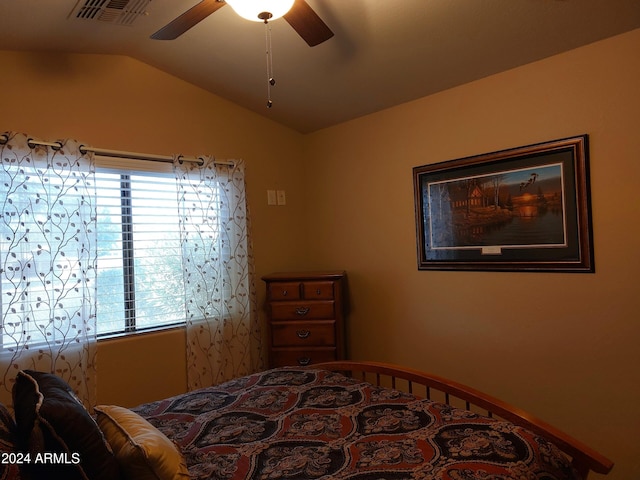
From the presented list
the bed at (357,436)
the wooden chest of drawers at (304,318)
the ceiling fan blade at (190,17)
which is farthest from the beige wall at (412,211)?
the ceiling fan blade at (190,17)

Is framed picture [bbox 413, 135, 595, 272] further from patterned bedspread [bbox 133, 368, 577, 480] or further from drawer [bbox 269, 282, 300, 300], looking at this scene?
patterned bedspread [bbox 133, 368, 577, 480]

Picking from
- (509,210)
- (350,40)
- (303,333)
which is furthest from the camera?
(303,333)

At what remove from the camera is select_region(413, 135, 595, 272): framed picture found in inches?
87.1

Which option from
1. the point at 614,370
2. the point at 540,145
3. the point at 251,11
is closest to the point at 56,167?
the point at 251,11

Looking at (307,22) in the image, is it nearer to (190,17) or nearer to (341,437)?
(190,17)

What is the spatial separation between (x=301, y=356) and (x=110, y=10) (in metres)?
2.46

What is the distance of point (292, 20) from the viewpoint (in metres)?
1.69

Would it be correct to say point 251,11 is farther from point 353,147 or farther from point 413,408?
point 353,147

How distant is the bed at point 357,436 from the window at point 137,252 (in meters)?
1.14

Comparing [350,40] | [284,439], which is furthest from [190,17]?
[284,439]

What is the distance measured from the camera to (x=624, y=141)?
206cm

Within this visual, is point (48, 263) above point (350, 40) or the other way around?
the other way around

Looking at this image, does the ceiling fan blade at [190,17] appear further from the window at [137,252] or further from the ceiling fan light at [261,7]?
the window at [137,252]

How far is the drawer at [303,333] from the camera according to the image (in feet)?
10.0
